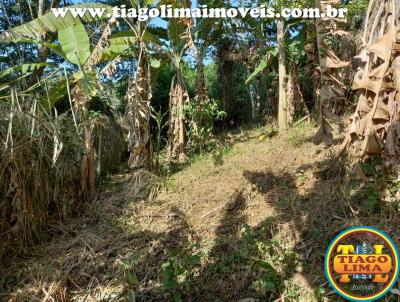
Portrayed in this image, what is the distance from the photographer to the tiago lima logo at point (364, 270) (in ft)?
10.5

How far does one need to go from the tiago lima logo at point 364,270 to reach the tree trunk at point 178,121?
4827mm

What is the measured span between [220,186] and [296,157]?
132cm

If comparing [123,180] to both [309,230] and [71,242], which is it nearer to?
[71,242]

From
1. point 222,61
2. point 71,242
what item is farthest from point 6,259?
point 222,61

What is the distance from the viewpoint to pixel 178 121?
7914 millimetres

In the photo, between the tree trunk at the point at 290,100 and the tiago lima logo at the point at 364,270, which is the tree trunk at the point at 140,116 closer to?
the tree trunk at the point at 290,100

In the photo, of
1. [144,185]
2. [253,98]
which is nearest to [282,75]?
[253,98]

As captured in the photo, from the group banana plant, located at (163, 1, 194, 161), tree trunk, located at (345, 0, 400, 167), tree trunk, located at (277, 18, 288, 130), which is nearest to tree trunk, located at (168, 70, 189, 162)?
banana plant, located at (163, 1, 194, 161)

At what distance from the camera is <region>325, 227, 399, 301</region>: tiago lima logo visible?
10.5ft

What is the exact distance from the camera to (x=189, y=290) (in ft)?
12.3

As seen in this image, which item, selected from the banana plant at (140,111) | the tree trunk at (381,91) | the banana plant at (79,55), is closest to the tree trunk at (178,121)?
the banana plant at (140,111)

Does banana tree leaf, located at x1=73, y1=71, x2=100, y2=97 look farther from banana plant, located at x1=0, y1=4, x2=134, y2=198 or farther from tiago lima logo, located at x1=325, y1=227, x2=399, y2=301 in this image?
tiago lima logo, located at x1=325, y1=227, x2=399, y2=301

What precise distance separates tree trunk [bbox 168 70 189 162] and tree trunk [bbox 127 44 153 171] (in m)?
1.42

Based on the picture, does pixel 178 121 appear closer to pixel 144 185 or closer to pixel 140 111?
pixel 140 111
